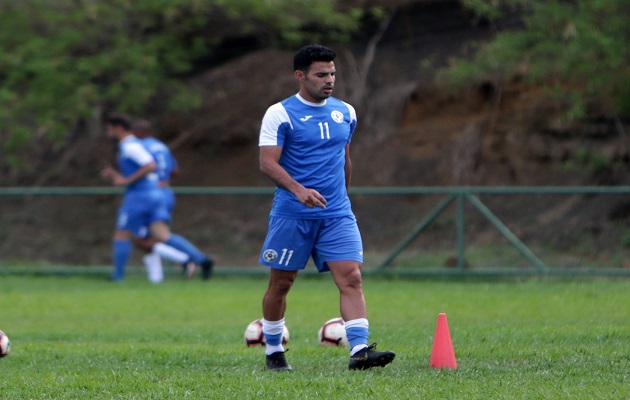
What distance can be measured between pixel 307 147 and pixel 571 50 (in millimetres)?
9664

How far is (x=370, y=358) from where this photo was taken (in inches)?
274

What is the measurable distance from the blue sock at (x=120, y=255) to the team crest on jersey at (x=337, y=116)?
9.19m

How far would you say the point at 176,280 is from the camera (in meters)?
16.6

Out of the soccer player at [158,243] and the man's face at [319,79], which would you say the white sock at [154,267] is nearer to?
Result: the soccer player at [158,243]

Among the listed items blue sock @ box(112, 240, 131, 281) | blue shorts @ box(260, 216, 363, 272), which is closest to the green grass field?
blue sock @ box(112, 240, 131, 281)

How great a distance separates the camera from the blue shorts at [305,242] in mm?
7203

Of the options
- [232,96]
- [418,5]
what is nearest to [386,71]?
[418,5]

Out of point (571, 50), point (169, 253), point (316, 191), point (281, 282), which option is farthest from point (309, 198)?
point (571, 50)

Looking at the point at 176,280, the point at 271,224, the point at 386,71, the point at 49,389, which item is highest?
→ the point at 386,71

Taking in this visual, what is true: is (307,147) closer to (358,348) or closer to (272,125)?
(272,125)

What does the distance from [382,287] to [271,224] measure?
7950 mm

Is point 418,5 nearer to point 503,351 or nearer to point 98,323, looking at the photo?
point 98,323

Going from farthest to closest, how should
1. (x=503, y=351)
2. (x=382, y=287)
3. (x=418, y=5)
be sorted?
(x=418, y=5) < (x=382, y=287) < (x=503, y=351)

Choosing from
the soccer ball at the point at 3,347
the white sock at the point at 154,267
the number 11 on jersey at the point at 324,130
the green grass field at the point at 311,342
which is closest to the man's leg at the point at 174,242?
the white sock at the point at 154,267
